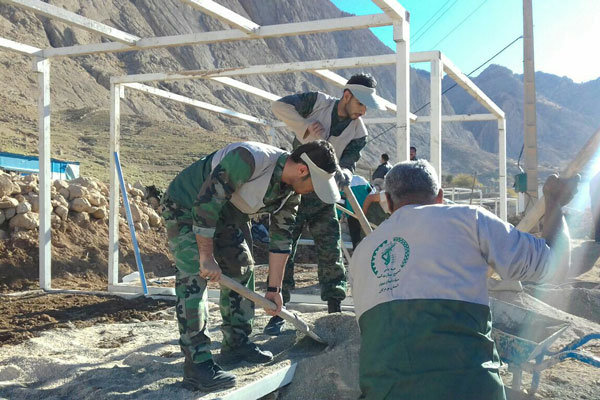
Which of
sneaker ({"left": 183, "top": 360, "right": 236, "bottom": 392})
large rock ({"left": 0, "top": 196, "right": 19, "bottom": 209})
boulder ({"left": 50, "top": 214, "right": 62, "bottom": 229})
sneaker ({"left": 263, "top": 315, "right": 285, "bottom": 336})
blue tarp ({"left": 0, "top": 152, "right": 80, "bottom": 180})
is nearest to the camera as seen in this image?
sneaker ({"left": 183, "top": 360, "right": 236, "bottom": 392})

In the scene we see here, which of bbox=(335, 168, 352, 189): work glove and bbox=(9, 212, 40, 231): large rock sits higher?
bbox=(335, 168, 352, 189): work glove

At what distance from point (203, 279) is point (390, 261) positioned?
5.03 ft

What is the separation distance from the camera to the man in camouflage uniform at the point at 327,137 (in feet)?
14.4

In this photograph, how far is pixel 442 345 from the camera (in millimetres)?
1817

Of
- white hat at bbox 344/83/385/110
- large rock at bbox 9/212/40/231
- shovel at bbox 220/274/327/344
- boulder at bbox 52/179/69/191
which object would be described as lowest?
shovel at bbox 220/274/327/344

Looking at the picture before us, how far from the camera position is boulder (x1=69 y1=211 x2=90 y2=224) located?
962cm

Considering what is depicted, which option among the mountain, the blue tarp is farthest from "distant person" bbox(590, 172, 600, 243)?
the blue tarp

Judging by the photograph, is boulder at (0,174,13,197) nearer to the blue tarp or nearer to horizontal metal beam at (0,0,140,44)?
horizontal metal beam at (0,0,140,44)

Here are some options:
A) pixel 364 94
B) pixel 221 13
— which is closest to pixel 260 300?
pixel 364 94

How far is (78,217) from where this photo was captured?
9672mm

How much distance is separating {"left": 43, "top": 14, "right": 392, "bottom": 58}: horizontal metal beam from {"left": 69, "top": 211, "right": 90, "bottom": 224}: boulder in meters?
3.73

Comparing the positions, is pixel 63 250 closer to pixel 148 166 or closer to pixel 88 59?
pixel 148 166

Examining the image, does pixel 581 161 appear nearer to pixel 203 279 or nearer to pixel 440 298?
pixel 440 298

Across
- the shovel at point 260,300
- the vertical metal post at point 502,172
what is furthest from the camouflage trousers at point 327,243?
the vertical metal post at point 502,172
